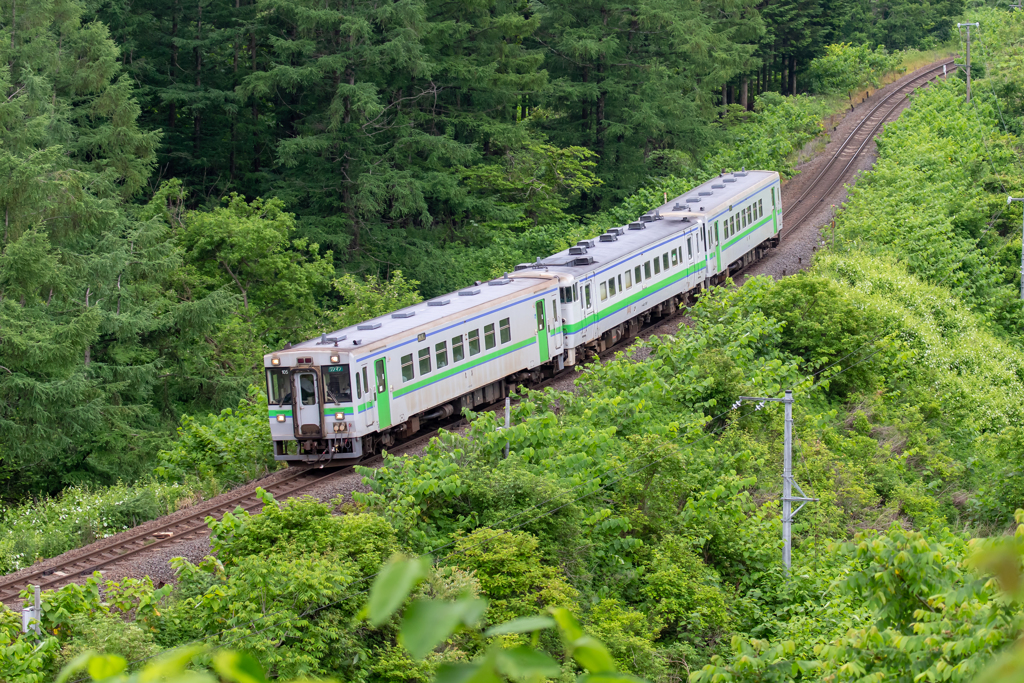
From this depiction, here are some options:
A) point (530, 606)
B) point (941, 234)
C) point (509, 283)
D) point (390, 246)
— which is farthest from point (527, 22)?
point (530, 606)

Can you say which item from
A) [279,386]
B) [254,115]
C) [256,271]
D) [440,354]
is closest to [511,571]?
[279,386]

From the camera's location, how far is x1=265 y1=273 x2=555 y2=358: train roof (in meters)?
19.3

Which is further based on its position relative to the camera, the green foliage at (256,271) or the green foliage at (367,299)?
the green foliage at (256,271)

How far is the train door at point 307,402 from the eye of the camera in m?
19.0

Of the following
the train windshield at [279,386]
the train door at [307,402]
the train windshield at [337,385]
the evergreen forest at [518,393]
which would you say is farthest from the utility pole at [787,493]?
the train windshield at [279,386]

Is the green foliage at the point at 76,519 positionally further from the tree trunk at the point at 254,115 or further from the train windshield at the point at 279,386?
the tree trunk at the point at 254,115

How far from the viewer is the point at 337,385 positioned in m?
18.8

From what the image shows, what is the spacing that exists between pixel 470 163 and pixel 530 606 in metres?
27.4

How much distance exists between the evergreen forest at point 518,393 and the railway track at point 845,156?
2.06 m

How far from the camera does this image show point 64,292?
78.8 ft

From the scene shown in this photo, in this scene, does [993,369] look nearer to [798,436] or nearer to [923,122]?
[798,436]

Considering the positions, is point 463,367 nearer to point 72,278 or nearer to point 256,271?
point 72,278

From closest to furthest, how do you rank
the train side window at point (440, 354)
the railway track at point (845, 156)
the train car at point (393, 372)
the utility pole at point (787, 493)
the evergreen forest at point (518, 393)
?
the evergreen forest at point (518, 393), the utility pole at point (787, 493), the train car at point (393, 372), the train side window at point (440, 354), the railway track at point (845, 156)

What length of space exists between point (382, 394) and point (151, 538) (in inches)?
201
